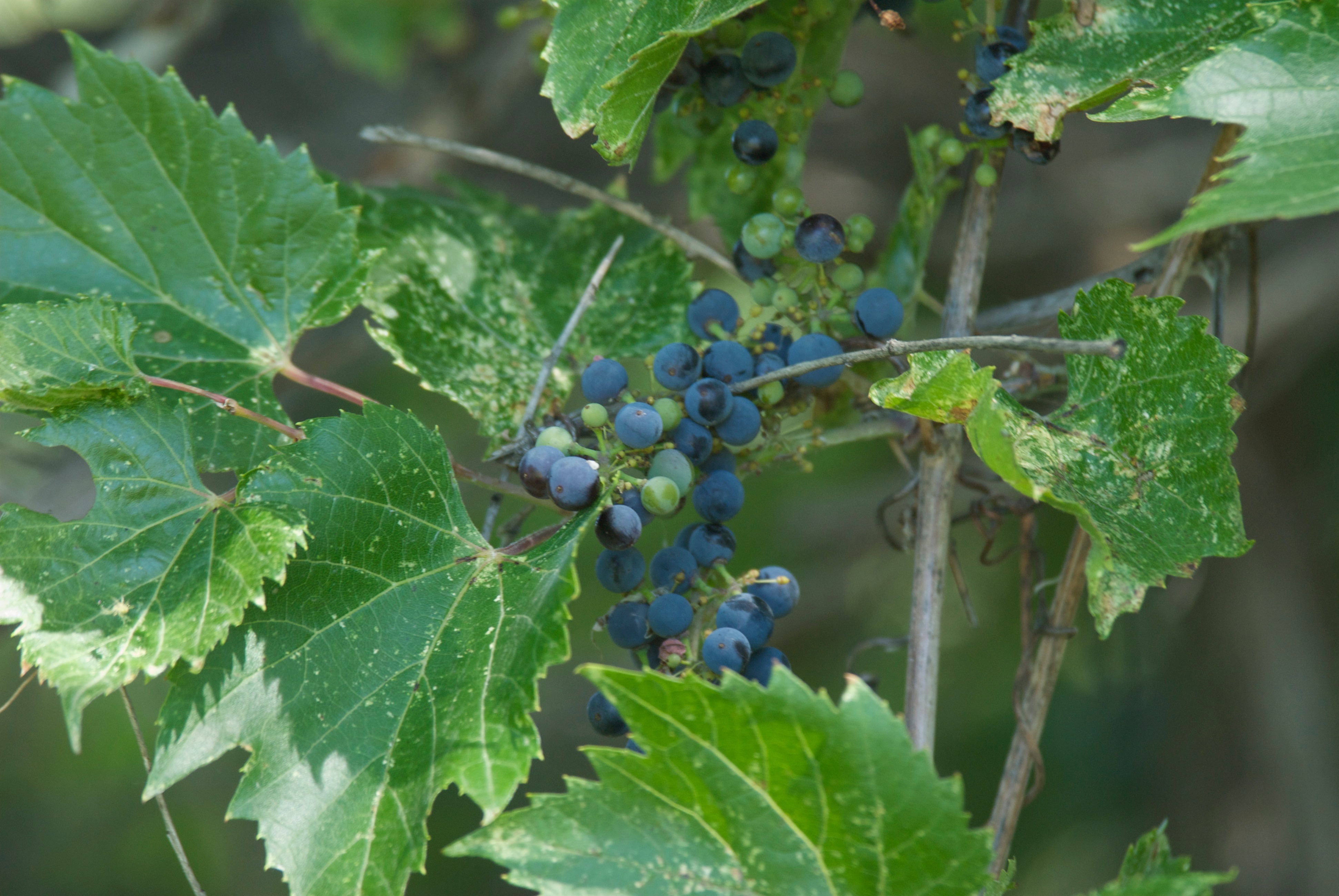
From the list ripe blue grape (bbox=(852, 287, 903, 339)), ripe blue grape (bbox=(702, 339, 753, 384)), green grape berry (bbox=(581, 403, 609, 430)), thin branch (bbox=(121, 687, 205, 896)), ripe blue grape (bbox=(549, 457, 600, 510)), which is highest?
ripe blue grape (bbox=(852, 287, 903, 339))

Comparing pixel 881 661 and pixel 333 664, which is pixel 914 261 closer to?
pixel 333 664

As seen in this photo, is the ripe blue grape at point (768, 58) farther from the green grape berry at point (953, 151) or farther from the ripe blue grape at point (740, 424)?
the ripe blue grape at point (740, 424)

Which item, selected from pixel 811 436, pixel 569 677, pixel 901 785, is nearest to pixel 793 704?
pixel 901 785

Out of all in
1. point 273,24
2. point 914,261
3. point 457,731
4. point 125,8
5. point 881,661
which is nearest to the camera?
point 457,731

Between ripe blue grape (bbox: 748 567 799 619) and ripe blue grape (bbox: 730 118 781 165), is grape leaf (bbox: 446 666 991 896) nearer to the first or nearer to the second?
ripe blue grape (bbox: 748 567 799 619)

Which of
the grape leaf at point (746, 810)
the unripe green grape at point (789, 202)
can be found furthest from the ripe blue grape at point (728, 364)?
the grape leaf at point (746, 810)

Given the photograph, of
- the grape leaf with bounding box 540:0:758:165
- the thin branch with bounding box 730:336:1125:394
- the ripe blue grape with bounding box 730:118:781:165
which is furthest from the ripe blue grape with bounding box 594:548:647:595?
the ripe blue grape with bounding box 730:118:781:165

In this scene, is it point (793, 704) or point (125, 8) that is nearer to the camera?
point (793, 704)
